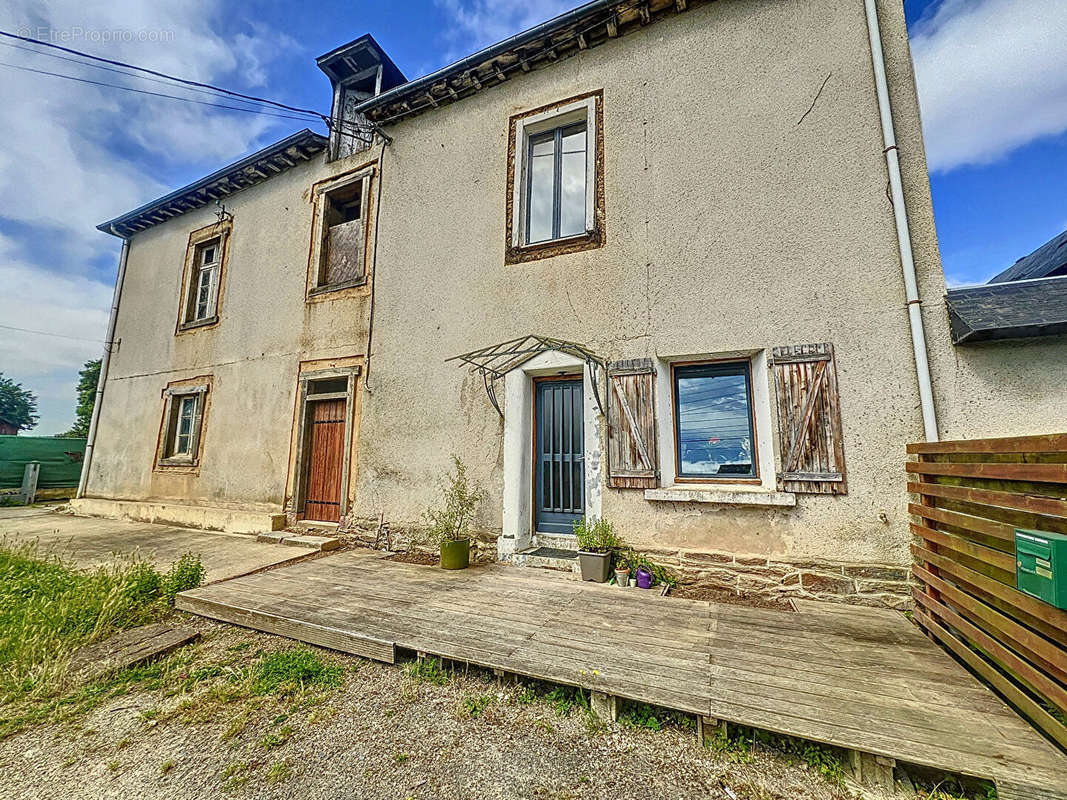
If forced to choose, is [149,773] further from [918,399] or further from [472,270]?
[918,399]

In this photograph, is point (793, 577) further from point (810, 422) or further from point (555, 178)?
point (555, 178)

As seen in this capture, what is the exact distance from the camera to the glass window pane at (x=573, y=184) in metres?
5.38

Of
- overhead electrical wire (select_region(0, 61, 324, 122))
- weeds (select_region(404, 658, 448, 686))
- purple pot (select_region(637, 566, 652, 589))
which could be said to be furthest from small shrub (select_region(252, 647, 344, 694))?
overhead electrical wire (select_region(0, 61, 324, 122))

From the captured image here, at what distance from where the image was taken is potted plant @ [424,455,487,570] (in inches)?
187

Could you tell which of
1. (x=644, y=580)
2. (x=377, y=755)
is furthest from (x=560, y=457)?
(x=377, y=755)

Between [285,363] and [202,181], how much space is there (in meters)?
4.85

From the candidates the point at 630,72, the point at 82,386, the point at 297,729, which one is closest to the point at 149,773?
the point at 297,729

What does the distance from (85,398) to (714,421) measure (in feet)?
89.1

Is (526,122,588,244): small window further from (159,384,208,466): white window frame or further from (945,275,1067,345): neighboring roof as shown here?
(159,384,208,466): white window frame

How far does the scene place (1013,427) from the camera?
328 cm

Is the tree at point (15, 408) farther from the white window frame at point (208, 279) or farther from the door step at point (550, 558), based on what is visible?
the door step at point (550, 558)

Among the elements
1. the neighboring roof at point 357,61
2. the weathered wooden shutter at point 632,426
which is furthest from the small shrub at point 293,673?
the neighboring roof at point 357,61

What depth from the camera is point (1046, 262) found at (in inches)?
249

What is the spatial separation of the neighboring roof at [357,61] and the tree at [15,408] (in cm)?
5195
